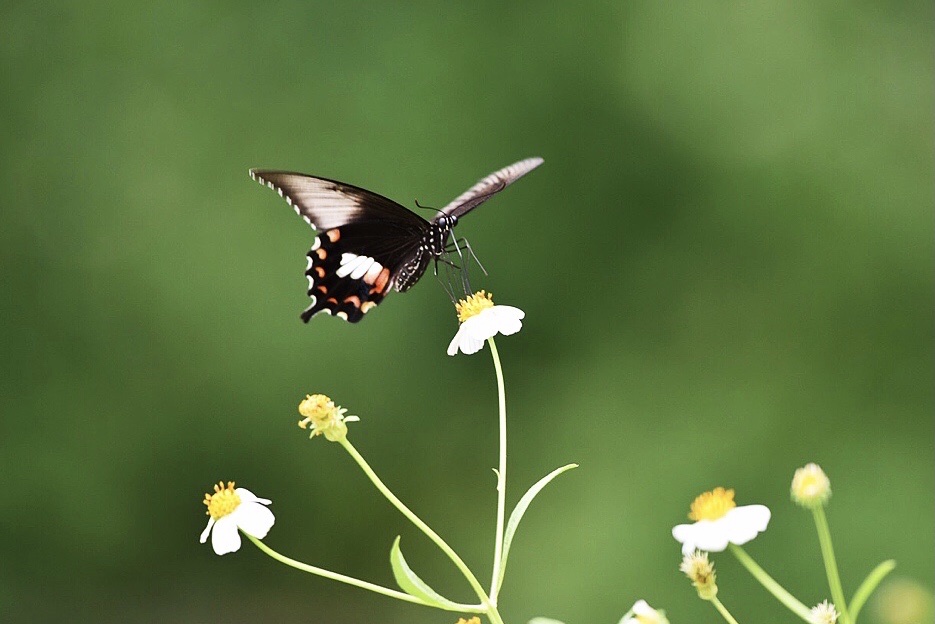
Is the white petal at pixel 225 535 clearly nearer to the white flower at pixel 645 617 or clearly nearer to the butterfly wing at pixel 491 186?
the white flower at pixel 645 617

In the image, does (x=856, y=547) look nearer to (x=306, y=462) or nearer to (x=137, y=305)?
(x=306, y=462)

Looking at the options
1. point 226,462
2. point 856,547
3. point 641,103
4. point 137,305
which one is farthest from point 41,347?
point 856,547

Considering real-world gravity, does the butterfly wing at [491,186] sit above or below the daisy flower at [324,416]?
above

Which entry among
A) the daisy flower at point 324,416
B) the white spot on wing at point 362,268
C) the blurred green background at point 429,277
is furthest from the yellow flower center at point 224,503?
the blurred green background at point 429,277

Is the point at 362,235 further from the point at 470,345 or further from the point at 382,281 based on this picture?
the point at 470,345

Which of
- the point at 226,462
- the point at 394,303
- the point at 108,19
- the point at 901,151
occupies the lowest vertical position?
the point at 226,462

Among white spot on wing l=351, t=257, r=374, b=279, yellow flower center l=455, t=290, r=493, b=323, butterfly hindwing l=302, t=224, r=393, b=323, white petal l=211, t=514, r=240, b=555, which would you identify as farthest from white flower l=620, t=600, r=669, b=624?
white spot on wing l=351, t=257, r=374, b=279
